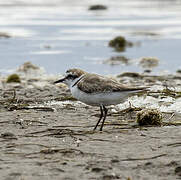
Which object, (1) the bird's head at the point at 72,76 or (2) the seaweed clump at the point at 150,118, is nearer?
(2) the seaweed clump at the point at 150,118

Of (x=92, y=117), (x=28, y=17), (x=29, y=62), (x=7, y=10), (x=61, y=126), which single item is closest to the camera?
(x=61, y=126)

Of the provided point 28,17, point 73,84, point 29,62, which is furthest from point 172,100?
point 28,17

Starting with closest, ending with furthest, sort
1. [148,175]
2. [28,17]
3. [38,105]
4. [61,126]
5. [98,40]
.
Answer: [148,175] < [61,126] < [38,105] < [98,40] < [28,17]

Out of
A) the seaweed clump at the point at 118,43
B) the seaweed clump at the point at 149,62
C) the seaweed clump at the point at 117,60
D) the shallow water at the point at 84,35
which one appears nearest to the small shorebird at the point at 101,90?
the shallow water at the point at 84,35

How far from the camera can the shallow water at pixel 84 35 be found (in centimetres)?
1228

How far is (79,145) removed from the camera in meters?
5.12

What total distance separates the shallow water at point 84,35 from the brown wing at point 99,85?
5311 millimetres

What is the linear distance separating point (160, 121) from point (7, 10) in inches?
657

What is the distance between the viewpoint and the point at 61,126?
20.0ft

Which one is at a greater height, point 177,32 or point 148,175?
point 177,32

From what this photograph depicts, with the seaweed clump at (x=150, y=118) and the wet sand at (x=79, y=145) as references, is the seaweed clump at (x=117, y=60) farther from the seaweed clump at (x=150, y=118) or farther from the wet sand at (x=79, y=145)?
the seaweed clump at (x=150, y=118)

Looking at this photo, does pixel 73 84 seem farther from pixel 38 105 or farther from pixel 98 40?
pixel 98 40

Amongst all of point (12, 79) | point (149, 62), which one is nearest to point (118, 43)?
point (149, 62)

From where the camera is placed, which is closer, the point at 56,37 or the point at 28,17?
the point at 56,37
